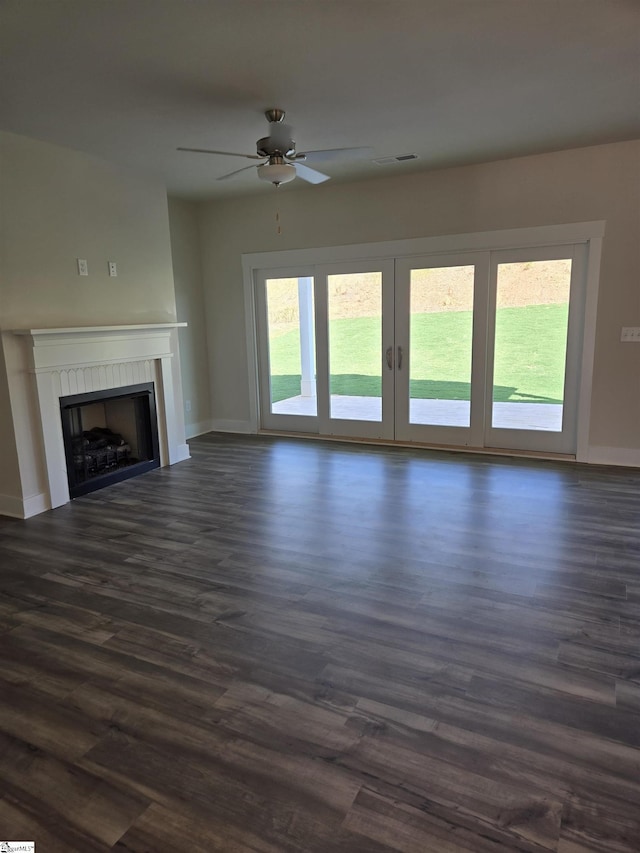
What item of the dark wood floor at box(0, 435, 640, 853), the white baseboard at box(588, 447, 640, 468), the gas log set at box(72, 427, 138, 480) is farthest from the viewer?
the white baseboard at box(588, 447, 640, 468)

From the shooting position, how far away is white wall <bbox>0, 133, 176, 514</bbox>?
3766mm

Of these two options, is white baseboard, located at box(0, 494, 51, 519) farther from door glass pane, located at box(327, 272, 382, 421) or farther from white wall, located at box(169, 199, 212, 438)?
door glass pane, located at box(327, 272, 382, 421)

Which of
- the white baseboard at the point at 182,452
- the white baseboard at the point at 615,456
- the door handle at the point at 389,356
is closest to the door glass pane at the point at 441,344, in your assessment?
the door handle at the point at 389,356

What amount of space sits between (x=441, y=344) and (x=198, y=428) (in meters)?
3.11

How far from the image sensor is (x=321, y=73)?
2984 mm

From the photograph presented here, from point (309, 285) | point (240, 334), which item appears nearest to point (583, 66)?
point (309, 285)

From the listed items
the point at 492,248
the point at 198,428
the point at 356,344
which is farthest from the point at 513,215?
the point at 198,428

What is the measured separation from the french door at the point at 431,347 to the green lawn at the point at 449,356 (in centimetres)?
1

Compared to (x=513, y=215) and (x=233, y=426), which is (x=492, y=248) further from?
(x=233, y=426)

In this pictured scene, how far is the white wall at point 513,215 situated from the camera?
4.53 meters

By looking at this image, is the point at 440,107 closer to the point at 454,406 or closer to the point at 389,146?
the point at 389,146

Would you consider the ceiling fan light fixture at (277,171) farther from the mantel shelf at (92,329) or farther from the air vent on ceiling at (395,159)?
the mantel shelf at (92,329)

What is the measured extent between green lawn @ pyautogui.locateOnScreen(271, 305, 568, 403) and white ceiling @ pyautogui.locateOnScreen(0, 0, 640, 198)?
5.10 ft

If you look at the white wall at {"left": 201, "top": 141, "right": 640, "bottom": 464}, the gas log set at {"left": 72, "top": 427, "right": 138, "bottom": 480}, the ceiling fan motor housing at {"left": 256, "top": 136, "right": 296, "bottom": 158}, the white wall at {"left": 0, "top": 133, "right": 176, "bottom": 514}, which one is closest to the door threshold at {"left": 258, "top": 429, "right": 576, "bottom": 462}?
the white wall at {"left": 201, "top": 141, "right": 640, "bottom": 464}
